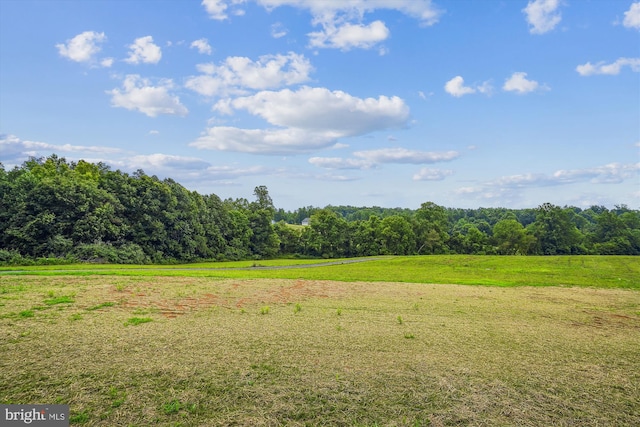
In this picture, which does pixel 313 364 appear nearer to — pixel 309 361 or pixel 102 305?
pixel 309 361

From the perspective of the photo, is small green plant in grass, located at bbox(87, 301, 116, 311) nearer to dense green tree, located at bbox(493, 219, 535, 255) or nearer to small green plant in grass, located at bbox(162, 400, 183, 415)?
small green plant in grass, located at bbox(162, 400, 183, 415)

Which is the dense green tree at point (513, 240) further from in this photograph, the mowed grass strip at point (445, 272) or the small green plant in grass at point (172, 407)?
the small green plant in grass at point (172, 407)

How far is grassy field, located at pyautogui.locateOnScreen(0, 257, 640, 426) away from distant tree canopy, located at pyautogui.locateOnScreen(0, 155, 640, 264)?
117 feet

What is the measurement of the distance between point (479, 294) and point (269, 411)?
19.6m

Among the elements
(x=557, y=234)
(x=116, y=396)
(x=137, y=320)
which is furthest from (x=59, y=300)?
(x=557, y=234)

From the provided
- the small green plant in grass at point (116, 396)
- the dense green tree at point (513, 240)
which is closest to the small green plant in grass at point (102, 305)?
the small green plant in grass at point (116, 396)

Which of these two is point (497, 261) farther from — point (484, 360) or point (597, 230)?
point (597, 230)

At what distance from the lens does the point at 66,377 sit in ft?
24.9

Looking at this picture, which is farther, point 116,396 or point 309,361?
point 309,361

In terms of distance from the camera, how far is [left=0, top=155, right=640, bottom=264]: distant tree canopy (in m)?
45.4

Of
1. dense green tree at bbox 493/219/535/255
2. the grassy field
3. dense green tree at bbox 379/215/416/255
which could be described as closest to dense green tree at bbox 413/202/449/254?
dense green tree at bbox 379/215/416/255

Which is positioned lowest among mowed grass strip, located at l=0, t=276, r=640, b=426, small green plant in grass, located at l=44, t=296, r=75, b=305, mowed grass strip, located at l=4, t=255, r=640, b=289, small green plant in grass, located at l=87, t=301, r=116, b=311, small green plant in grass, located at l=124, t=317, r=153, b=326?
mowed grass strip, located at l=4, t=255, r=640, b=289

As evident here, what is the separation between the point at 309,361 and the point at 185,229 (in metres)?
59.5

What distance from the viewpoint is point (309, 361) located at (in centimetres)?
927
